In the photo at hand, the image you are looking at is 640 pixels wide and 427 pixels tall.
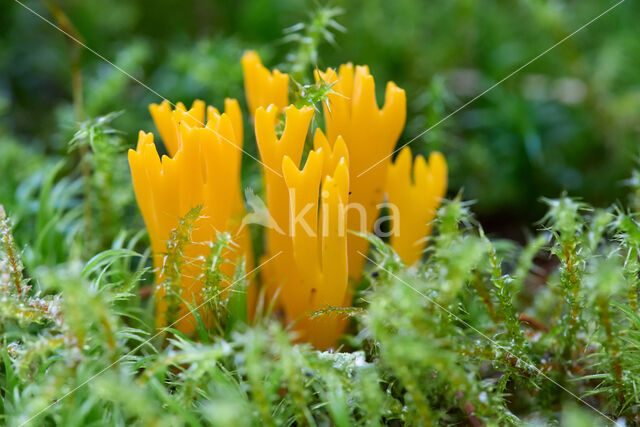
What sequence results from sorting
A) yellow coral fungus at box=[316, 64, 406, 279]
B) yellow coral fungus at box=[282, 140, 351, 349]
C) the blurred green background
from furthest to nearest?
the blurred green background
yellow coral fungus at box=[316, 64, 406, 279]
yellow coral fungus at box=[282, 140, 351, 349]

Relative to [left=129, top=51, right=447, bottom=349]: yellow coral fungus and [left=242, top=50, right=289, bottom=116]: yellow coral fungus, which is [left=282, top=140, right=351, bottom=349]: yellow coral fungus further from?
[left=242, top=50, right=289, bottom=116]: yellow coral fungus

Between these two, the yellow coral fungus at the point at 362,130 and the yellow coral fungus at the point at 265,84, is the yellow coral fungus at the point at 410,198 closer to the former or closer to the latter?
the yellow coral fungus at the point at 362,130

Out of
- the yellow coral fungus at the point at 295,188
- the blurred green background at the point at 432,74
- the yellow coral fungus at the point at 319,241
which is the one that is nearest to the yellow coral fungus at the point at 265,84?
the yellow coral fungus at the point at 295,188

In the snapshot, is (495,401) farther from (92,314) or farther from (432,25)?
(432,25)

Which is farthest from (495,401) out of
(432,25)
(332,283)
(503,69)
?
(432,25)

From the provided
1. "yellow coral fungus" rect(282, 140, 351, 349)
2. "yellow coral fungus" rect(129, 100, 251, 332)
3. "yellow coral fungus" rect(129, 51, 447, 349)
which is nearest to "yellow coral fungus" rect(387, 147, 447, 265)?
"yellow coral fungus" rect(129, 51, 447, 349)

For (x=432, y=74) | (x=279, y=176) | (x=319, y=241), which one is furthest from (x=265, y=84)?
(x=432, y=74)
